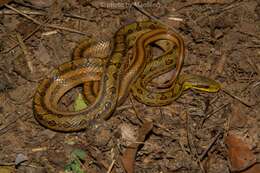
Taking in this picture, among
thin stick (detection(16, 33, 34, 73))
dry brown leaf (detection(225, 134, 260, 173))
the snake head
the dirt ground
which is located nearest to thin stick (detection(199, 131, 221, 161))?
the dirt ground

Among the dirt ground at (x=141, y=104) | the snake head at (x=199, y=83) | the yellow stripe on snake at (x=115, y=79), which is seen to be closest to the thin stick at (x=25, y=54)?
the dirt ground at (x=141, y=104)

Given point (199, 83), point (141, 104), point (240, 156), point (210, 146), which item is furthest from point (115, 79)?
point (240, 156)

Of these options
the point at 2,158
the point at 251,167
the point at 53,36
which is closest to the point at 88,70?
the point at 53,36

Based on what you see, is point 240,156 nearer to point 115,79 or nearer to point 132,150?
point 132,150

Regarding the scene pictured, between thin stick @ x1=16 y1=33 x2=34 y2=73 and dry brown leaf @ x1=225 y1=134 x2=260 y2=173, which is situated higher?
thin stick @ x1=16 y1=33 x2=34 y2=73

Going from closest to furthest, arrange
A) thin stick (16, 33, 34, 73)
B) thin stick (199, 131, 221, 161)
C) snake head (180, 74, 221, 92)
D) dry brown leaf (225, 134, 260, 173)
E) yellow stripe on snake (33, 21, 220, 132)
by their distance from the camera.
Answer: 1. dry brown leaf (225, 134, 260, 173)
2. thin stick (199, 131, 221, 161)
3. yellow stripe on snake (33, 21, 220, 132)
4. snake head (180, 74, 221, 92)
5. thin stick (16, 33, 34, 73)

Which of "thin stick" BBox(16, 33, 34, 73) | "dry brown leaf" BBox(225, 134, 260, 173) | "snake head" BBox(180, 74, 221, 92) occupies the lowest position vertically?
"dry brown leaf" BBox(225, 134, 260, 173)

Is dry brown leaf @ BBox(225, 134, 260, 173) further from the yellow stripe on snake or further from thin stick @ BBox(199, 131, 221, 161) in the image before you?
the yellow stripe on snake

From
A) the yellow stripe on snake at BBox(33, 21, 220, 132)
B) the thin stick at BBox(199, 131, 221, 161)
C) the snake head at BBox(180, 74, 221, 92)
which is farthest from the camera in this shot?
the snake head at BBox(180, 74, 221, 92)
